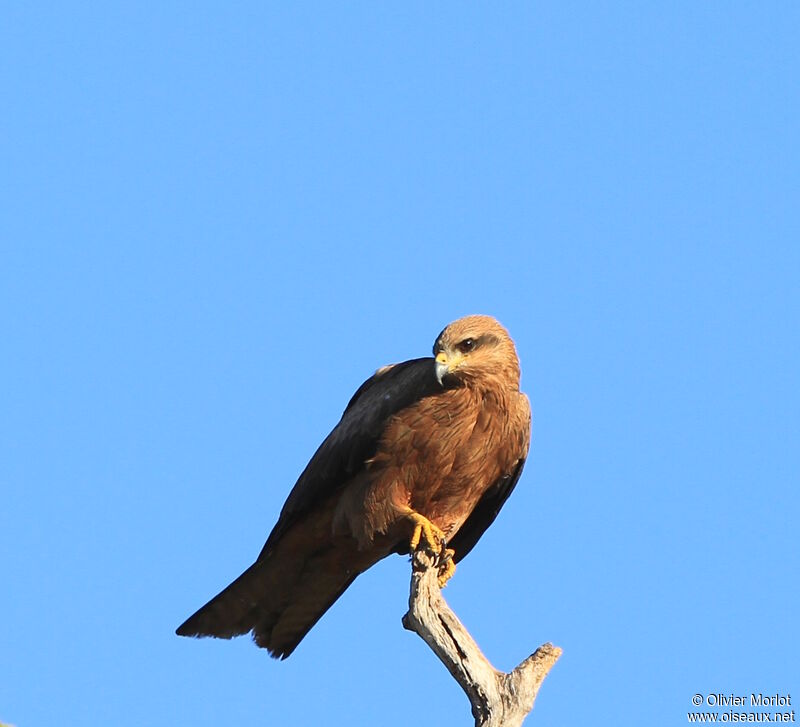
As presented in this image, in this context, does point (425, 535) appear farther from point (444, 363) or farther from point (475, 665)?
point (475, 665)

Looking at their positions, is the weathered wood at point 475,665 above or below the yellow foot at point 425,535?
below

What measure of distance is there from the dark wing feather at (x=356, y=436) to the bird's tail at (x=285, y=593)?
173 millimetres

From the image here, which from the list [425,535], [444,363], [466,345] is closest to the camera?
[444,363]

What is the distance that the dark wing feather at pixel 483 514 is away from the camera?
12.0 m

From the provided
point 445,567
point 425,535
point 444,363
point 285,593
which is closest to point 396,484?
point 425,535

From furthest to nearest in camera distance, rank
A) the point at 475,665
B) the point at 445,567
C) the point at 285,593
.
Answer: the point at 285,593, the point at 445,567, the point at 475,665

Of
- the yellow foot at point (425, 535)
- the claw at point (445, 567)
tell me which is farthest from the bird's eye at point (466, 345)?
the claw at point (445, 567)

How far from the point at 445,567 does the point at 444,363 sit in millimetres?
1657

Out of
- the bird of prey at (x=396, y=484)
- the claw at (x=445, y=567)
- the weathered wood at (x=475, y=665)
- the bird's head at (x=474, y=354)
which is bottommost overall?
the weathered wood at (x=475, y=665)

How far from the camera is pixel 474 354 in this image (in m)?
11.3

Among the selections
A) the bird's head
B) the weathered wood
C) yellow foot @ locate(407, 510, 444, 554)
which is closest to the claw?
yellow foot @ locate(407, 510, 444, 554)

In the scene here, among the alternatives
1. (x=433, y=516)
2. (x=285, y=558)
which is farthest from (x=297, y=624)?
(x=433, y=516)

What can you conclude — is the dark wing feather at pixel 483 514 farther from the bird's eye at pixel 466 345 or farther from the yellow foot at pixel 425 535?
the bird's eye at pixel 466 345

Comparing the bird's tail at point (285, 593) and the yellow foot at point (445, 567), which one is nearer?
the yellow foot at point (445, 567)
